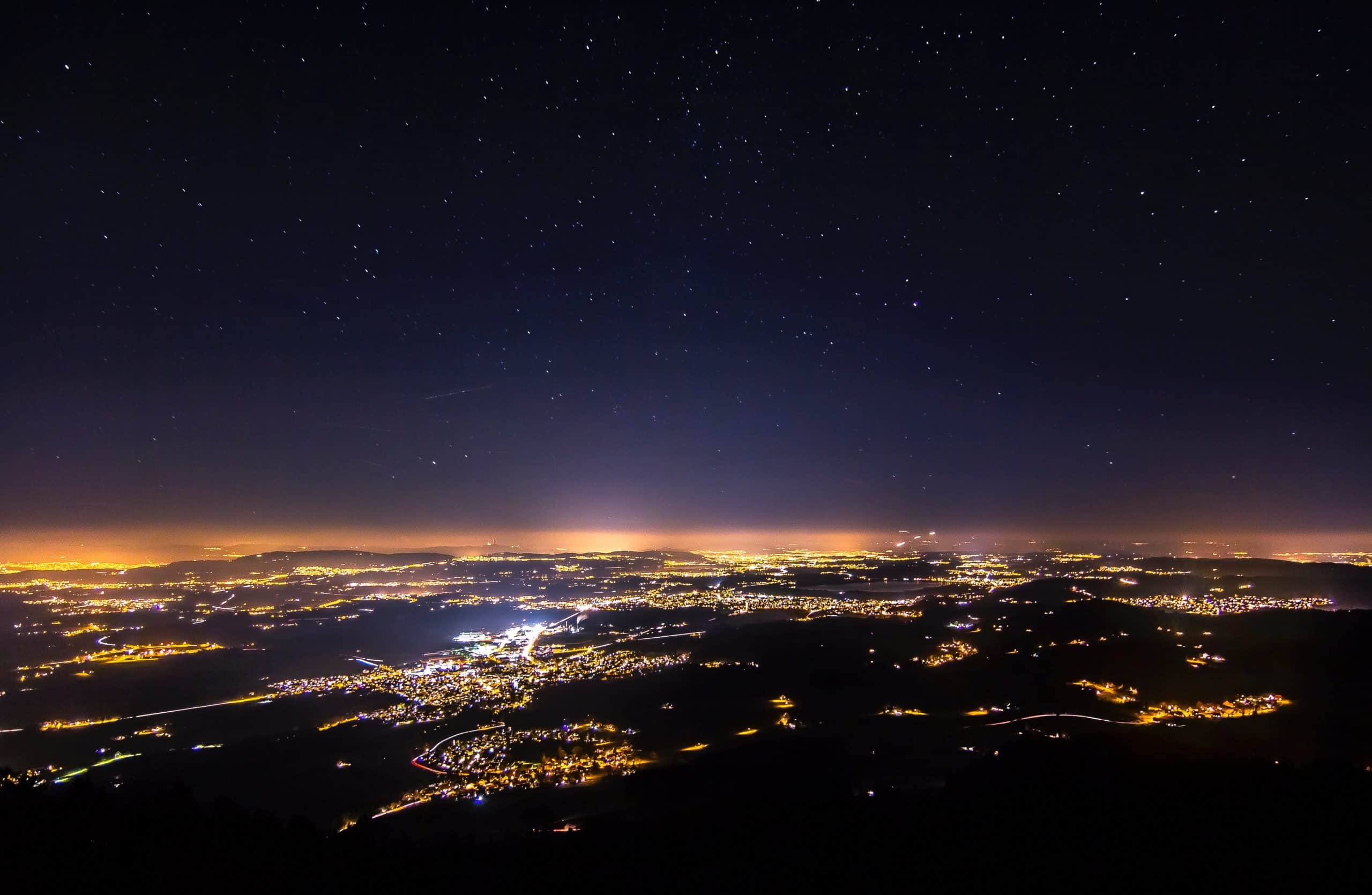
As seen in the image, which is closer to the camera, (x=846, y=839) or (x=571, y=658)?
(x=846, y=839)

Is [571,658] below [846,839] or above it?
below

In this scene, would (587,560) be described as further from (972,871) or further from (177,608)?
(972,871)

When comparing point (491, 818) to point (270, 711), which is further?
point (270, 711)

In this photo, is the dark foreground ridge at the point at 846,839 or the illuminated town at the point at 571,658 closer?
the dark foreground ridge at the point at 846,839

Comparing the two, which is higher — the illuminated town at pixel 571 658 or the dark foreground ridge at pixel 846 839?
the dark foreground ridge at pixel 846 839

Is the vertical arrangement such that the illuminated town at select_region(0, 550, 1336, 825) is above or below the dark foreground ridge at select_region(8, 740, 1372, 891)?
below

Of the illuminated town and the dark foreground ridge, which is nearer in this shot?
the dark foreground ridge

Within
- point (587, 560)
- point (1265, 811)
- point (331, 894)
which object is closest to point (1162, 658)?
point (1265, 811)

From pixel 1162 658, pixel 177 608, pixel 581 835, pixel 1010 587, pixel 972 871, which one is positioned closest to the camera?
pixel 972 871
